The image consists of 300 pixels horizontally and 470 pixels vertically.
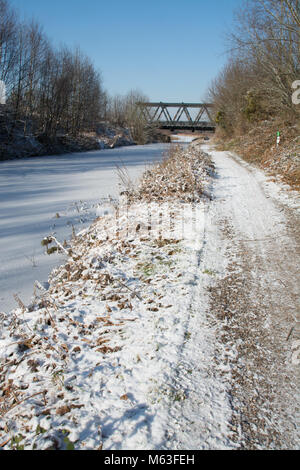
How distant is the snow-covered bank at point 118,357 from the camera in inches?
61.4

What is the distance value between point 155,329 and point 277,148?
903cm

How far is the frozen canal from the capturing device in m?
4.14

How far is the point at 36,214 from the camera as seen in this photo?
6.86 m

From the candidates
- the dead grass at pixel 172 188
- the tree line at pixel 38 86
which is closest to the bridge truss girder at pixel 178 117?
the tree line at pixel 38 86

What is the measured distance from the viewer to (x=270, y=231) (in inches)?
161

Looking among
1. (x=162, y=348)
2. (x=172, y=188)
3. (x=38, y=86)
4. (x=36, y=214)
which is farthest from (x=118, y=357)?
(x=38, y=86)

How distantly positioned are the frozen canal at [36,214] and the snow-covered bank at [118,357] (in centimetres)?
68

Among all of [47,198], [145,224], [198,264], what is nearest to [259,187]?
[145,224]

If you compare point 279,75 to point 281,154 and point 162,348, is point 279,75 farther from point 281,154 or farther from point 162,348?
point 162,348

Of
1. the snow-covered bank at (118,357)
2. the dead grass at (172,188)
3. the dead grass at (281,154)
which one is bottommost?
the snow-covered bank at (118,357)

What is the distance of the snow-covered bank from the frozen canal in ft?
2.23

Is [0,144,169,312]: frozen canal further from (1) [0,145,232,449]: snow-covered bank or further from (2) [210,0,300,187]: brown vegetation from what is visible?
(2) [210,0,300,187]: brown vegetation

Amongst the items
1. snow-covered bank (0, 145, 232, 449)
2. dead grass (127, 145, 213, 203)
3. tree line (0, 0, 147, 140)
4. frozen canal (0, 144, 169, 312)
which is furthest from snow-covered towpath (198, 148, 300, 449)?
tree line (0, 0, 147, 140)

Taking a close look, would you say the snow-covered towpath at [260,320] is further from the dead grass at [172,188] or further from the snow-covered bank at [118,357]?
the dead grass at [172,188]
